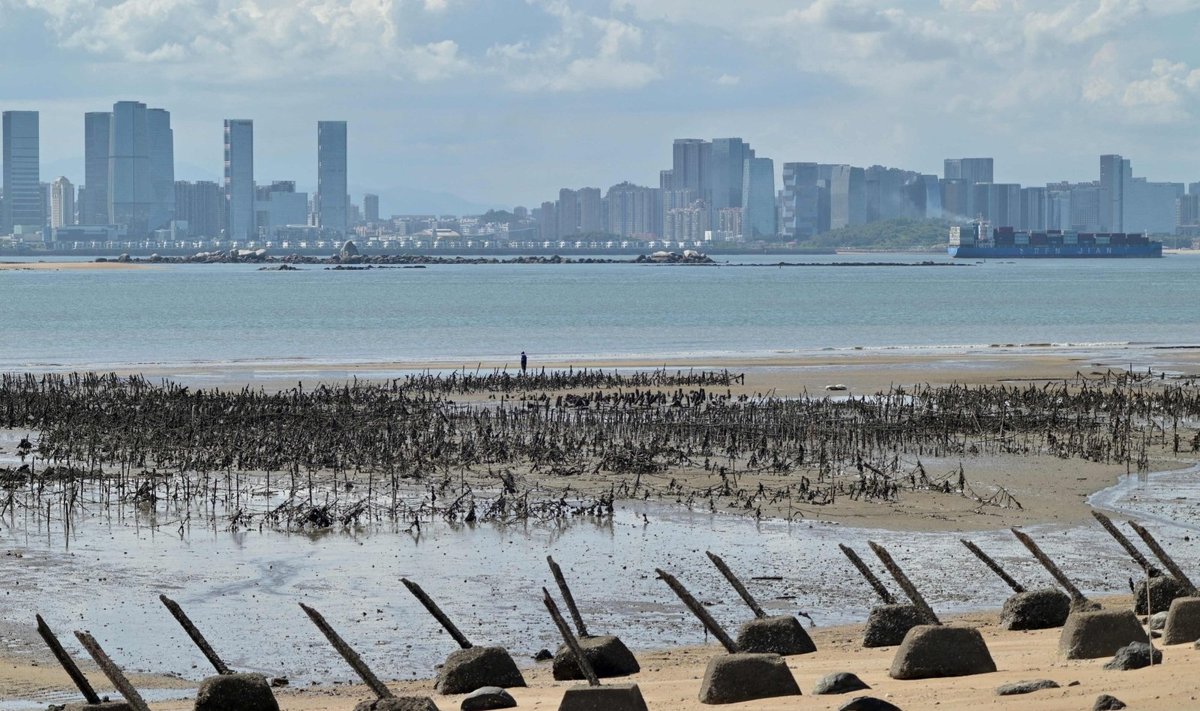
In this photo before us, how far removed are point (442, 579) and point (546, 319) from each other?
257 feet

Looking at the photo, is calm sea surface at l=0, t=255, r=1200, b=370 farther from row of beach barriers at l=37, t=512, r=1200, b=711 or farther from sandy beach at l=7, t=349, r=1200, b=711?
row of beach barriers at l=37, t=512, r=1200, b=711

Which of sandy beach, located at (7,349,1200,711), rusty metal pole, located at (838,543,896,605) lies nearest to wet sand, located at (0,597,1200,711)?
sandy beach, located at (7,349,1200,711)

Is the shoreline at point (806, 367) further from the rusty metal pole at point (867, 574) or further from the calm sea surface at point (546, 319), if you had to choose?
the rusty metal pole at point (867, 574)

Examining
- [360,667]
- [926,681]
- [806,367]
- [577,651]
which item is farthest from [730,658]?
[806,367]

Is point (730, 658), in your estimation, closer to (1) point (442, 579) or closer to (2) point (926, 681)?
(2) point (926, 681)

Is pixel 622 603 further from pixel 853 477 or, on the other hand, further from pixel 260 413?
pixel 260 413

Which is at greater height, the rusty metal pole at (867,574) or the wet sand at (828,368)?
the rusty metal pole at (867,574)

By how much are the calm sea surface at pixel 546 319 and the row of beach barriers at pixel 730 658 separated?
45369mm

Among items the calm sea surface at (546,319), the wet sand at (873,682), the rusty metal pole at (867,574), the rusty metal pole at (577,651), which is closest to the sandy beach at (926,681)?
the wet sand at (873,682)

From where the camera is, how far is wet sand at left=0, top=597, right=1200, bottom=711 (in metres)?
10.9

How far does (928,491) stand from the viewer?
81.0ft

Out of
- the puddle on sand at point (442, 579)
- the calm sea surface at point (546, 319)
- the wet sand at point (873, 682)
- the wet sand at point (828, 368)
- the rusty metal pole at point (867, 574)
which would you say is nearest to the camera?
the wet sand at point (873, 682)

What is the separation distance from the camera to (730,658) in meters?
11.9

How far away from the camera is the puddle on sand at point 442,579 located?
1577 centimetres
